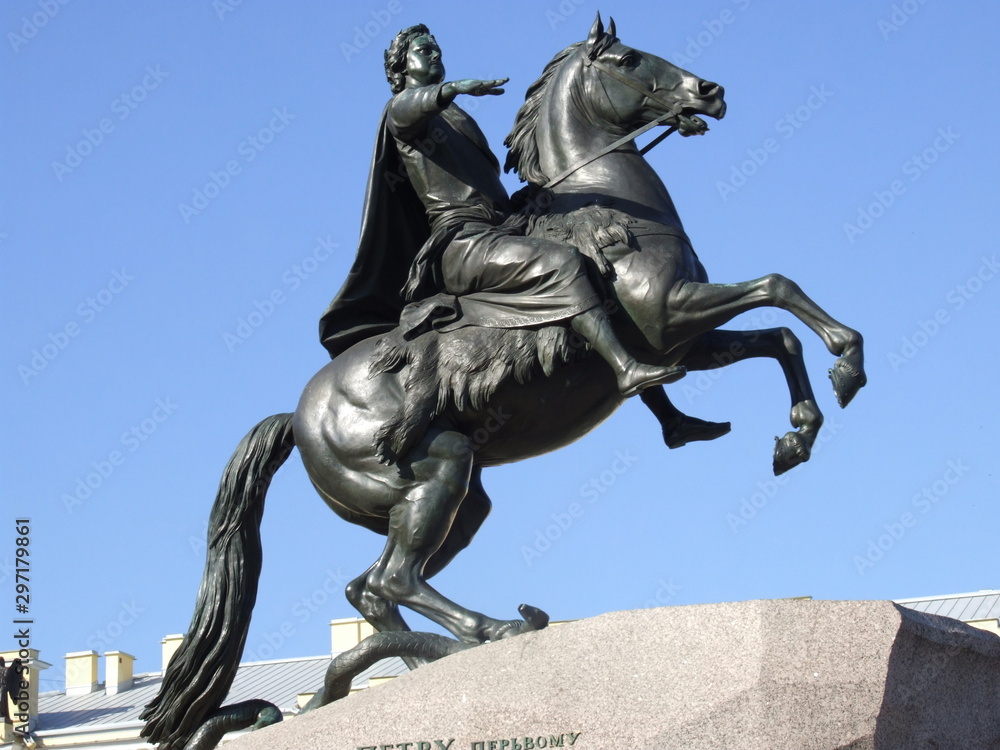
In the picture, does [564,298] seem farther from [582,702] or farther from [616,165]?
[582,702]

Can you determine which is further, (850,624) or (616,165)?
(616,165)

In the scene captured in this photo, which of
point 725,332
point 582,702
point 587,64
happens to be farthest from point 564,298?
point 582,702

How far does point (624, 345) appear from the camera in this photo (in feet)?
24.6

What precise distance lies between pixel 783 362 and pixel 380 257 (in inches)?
81.4

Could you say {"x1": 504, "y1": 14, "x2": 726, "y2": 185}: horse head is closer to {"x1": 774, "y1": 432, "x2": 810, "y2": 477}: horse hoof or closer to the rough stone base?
{"x1": 774, "y1": 432, "x2": 810, "y2": 477}: horse hoof

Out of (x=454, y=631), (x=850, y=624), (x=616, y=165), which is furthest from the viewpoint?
(x=616, y=165)

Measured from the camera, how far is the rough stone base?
584 cm

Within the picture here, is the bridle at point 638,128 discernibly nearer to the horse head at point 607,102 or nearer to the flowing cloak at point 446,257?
the horse head at point 607,102

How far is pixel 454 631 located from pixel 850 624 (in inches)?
71.5

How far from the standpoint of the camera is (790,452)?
7.25 metres

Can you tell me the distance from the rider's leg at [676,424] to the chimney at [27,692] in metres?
12.9

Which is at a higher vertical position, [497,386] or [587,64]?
[587,64]

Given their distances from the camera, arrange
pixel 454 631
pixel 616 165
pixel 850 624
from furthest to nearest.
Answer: pixel 616 165 → pixel 454 631 → pixel 850 624

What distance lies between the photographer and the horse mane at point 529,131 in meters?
8.28
